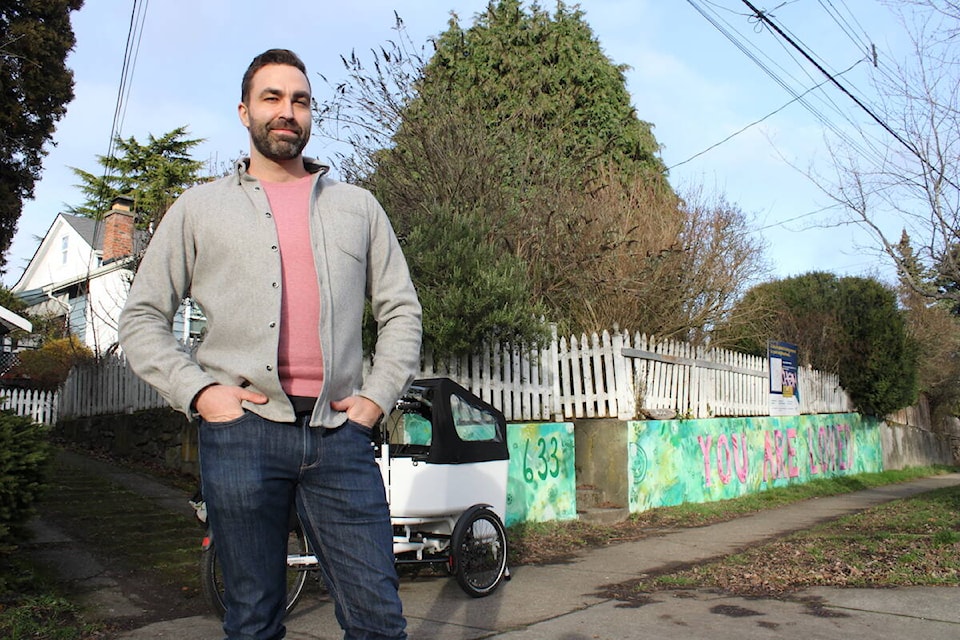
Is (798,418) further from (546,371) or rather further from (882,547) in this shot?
(882,547)

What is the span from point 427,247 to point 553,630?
4.34 m

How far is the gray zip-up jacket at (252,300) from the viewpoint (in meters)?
2.06

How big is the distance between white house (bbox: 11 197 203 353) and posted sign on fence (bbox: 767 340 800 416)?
1102cm

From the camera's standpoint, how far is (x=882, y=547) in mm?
6781

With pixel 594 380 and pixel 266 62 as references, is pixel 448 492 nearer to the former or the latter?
pixel 266 62

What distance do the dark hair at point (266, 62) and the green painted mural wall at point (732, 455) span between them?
321 inches

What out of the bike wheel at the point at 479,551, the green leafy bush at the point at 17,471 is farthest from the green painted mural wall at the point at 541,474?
the green leafy bush at the point at 17,471

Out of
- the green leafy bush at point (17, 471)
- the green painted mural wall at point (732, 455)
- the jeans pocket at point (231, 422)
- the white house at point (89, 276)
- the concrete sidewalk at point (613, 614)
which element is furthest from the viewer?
the white house at point (89, 276)

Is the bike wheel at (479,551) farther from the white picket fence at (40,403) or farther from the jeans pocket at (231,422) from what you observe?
the white picket fence at (40,403)

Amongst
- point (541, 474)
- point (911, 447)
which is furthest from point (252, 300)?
point (911, 447)

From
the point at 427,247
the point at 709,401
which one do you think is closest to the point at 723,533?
the point at 709,401

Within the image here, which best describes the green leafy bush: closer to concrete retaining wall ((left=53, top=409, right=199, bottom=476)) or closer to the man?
the man

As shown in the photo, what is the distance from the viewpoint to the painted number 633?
8641mm

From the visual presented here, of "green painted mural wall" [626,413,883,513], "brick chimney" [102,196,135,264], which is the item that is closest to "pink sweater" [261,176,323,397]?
"green painted mural wall" [626,413,883,513]
